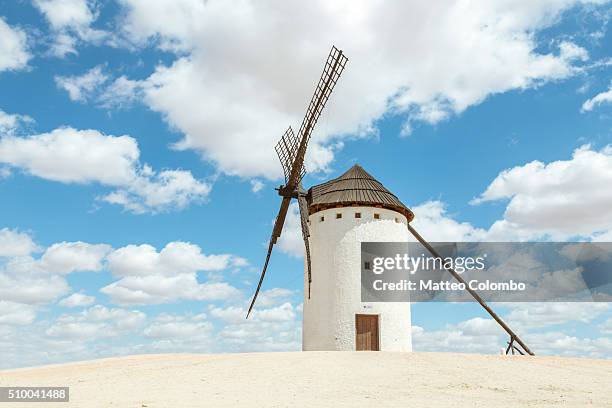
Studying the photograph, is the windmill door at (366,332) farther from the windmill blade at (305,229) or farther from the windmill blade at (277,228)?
the windmill blade at (277,228)

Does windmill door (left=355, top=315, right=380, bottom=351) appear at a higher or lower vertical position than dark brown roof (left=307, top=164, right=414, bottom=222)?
lower

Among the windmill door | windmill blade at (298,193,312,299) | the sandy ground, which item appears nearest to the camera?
the sandy ground

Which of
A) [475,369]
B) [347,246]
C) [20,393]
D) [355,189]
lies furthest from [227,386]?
[355,189]

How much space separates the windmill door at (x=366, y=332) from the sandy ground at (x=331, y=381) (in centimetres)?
476

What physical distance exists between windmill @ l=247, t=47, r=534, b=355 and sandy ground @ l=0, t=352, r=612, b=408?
486cm

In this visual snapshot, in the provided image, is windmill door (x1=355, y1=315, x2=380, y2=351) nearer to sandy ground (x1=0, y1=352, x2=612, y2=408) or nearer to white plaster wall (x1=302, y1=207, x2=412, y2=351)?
white plaster wall (x1=302, y1=207, x2=412, y2=351)

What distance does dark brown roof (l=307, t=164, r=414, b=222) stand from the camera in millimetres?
26078

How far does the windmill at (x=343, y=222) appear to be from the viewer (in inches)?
984

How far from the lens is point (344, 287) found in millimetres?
25156

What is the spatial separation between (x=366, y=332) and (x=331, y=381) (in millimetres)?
10947

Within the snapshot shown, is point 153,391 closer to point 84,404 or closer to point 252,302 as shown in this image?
point 84,404

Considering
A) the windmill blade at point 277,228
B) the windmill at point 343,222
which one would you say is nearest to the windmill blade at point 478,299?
the windmill at point 343,222

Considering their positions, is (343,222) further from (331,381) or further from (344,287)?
(331,381)

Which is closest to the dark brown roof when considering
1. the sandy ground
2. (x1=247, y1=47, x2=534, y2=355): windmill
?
(x1=247, y1=47, x2=534, y2=355): windmill
